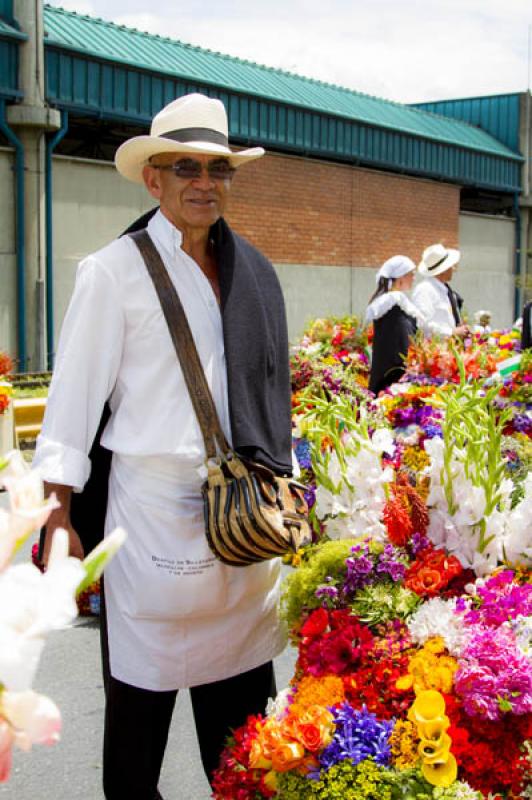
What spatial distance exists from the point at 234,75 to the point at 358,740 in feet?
46.3

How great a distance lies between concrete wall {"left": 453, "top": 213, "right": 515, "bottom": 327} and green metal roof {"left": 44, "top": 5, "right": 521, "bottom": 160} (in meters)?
1.58

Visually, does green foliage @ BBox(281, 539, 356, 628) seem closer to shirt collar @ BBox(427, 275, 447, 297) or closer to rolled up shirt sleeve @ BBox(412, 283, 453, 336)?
rolled up shirt sleeve @ BBox(412, 283, 453, 336)

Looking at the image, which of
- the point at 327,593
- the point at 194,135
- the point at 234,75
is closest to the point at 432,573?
the point at 327,593

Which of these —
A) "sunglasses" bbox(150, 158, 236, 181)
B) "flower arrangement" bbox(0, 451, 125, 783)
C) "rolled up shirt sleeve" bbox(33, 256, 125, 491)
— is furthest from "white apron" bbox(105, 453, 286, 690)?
"flower arrangement" bbox(0, 451, 125, 783)

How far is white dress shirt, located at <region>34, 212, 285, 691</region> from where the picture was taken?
2207mm

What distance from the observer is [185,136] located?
2348mm

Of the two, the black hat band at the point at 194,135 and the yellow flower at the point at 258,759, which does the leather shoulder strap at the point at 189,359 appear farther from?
the yellow flower at the point at 258,759

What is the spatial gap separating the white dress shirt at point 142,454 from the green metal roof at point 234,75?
34.0ft

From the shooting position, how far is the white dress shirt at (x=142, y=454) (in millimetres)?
2207

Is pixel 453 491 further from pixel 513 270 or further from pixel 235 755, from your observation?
pixel 513 270

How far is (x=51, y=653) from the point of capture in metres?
4.08

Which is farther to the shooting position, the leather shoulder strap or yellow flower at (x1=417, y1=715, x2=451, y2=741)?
the leather shoulder strap

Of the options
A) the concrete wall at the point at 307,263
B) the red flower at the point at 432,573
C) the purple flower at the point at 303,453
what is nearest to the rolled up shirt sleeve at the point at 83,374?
the red flower at the point at 432,573

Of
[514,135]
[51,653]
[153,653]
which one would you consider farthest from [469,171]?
[153,653]
